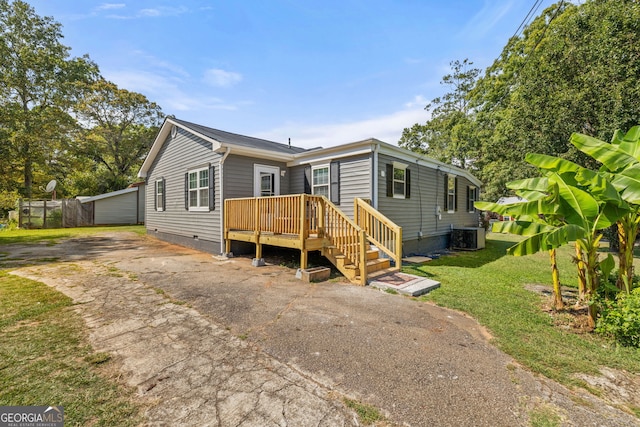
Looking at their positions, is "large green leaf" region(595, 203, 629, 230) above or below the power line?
below

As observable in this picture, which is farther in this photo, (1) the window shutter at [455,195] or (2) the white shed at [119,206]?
(2) the white shed at [119,206]

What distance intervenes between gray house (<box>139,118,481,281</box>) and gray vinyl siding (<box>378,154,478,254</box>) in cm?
4

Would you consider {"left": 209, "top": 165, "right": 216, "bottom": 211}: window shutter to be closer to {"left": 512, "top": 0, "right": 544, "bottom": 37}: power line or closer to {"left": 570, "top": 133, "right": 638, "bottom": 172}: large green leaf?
{"left": 570, "top": 133, "right": 638, "bottom": 172}: large green leaf

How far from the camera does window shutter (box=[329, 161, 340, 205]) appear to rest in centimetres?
855

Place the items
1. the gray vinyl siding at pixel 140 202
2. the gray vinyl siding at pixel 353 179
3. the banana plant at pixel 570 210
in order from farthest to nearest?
the gray vinyl siding at pixel 140 202
the gray vinyl siding at pixel 353 179
the banana plant at pixel 570 210

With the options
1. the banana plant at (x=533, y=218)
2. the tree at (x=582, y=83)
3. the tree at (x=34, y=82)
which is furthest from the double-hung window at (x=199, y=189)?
the tree at (x=34, y=82)

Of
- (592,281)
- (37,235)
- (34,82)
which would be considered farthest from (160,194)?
(34,82)

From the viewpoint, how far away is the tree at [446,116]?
29.5 m

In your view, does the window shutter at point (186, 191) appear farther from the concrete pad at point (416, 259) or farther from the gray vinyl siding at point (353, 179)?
the concrete pad at point (416, 259)

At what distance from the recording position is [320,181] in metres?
9.23

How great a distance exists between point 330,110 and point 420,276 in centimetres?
1037

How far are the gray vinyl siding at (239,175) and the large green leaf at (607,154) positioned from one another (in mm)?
8242

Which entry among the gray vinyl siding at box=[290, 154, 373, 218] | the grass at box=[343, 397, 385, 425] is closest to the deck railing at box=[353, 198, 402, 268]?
the gray vinyl siding at box=[290, 154, 373, 218]

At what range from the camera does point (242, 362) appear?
9.31 feet
